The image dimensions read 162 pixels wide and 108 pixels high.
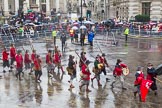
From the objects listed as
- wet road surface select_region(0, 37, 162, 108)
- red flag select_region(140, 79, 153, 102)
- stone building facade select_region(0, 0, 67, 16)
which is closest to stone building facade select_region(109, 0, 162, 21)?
wet road surface select_region(0, 37, 162, 108)

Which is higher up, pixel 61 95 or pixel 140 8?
pixel 140 8

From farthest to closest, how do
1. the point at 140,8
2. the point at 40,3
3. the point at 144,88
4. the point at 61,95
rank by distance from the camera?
the point at 40,3 < the point at 140,8 < the point at 61,95 < the point at 144,88

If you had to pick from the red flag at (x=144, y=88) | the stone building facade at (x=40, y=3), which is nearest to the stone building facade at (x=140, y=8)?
the red flag at (x=144, y=88)

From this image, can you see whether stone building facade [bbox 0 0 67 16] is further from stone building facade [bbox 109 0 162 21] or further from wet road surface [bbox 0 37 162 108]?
wet road surface [bbox 0 37 162 108]

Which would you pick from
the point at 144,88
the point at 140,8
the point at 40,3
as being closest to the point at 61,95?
the point at 144,88

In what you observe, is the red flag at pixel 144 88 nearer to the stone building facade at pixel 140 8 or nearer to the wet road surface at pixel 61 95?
the wet road surface at pixel 61 95

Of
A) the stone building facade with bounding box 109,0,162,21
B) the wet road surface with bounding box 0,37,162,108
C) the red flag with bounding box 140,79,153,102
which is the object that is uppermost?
the stone building facade with bounding box 109,0,162,21

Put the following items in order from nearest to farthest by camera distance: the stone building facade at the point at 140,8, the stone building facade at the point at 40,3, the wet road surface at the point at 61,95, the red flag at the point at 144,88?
1. the wet road surface at the point at 61,95
2. the red flag at the point at 144,88
3. the stone building facade at the point at 140,8
4. the stone building facade at the point at 40,3

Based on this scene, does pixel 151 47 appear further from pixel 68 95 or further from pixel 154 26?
pixel 68 95

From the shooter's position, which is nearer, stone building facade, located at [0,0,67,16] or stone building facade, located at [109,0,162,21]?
stone building facade, located at [109,0,162,21]

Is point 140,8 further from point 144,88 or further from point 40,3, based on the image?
point 40,3

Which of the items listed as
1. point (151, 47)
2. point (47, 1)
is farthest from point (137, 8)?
point (47, 1)

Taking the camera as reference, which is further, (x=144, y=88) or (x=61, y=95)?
(x=61, y=95)

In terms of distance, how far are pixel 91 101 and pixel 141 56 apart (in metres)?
14.7
